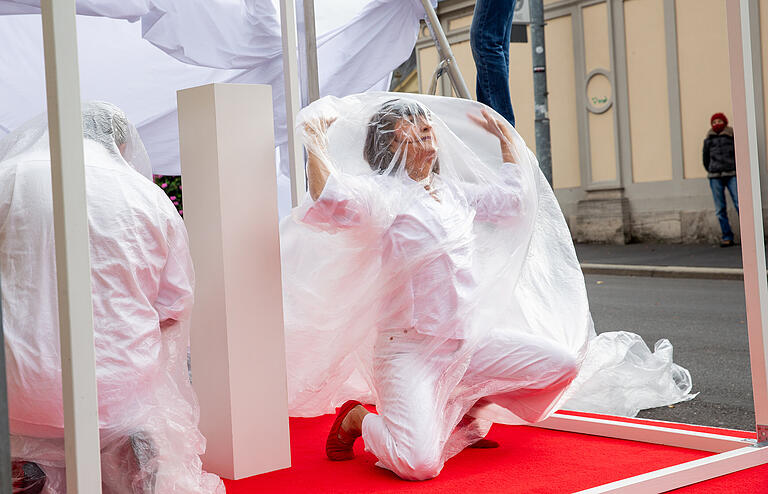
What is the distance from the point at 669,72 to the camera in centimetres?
1262

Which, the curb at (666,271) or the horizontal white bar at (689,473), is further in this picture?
the curb at (666,271)

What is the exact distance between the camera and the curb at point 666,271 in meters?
9.20

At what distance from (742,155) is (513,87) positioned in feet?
39.8

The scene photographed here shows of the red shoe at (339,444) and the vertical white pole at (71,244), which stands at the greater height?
the vertical white pole at (71,244)

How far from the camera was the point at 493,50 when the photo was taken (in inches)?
140

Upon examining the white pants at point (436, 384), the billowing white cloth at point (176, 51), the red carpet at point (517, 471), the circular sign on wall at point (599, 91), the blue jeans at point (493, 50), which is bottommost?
the red carpet at point (517, 471)

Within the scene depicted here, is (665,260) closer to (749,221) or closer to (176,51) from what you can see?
(176,51)

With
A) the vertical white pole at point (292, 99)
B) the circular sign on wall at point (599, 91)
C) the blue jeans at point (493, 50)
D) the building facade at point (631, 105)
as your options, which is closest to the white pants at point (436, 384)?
the blue jeans at point (493, 50)

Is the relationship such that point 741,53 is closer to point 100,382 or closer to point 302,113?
point 302,113

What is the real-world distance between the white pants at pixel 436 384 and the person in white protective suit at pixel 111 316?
57 cm

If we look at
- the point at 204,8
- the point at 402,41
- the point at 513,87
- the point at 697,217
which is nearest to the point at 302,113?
the point at 204,8

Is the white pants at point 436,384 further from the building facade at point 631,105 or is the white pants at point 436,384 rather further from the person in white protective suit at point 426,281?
the building facade at point 631,105

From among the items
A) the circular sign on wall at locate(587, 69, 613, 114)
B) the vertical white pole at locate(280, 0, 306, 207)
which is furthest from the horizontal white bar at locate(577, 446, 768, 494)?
the circular sign on wall at locate(587, 69, 613, 114)

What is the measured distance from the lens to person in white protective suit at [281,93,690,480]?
9.49 feet
